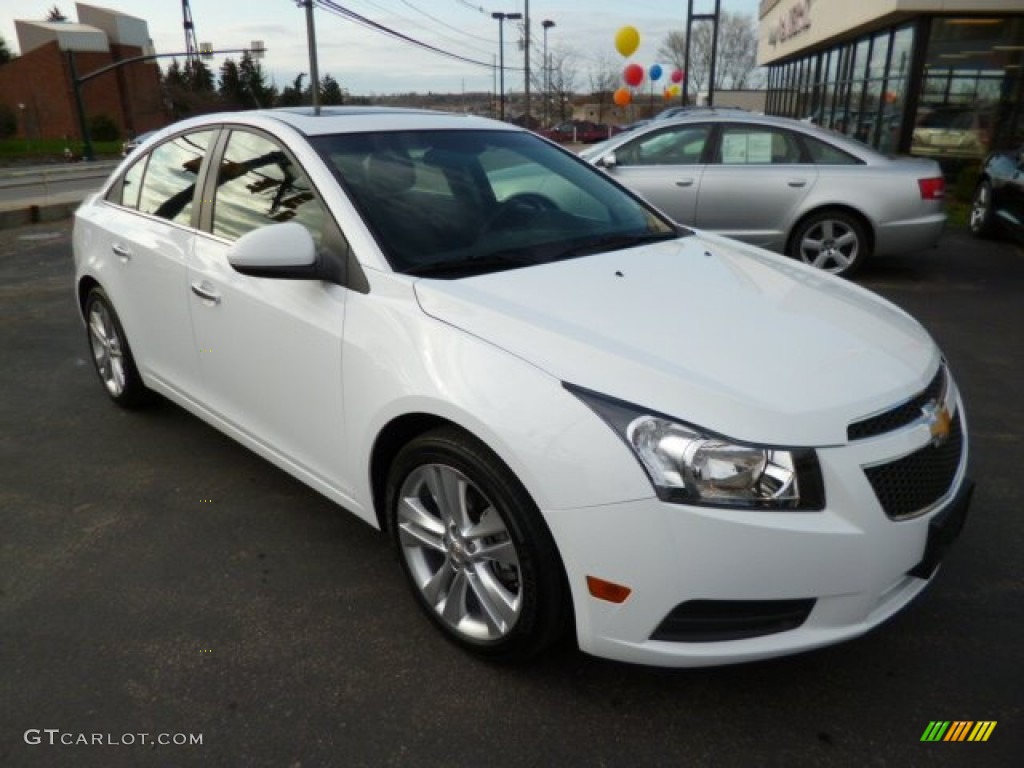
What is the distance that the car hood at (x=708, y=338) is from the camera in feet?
6.59

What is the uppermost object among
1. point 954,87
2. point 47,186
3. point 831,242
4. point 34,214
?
point 954,87

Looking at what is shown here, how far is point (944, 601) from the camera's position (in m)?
2.74

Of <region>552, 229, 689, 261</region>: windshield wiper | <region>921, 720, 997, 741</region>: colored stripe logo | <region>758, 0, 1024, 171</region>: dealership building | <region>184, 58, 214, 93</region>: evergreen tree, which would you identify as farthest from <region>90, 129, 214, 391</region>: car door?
<region>184, 58, 214, 93</region>: evergreen tree

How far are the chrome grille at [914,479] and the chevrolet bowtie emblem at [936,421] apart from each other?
2 centimetres

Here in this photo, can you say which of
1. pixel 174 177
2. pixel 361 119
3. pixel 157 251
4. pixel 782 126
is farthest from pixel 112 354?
pixel 782 126

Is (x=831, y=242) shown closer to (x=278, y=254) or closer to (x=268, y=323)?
(x=268, y=323)

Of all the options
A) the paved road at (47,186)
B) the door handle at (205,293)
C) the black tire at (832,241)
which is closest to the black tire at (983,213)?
the black tire at (832,241)

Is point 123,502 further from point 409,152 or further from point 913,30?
point 913,30

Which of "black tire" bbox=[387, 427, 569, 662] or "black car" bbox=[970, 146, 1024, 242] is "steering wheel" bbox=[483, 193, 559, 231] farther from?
"black car" bbox=[970, 146, 1024, 242]

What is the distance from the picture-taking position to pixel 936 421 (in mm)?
2275

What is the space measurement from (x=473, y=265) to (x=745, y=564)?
134cm

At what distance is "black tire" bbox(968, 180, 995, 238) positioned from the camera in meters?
9.50

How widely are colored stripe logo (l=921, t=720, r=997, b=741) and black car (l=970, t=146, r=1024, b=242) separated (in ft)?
26.5

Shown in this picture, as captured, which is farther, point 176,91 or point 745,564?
point 176,91
